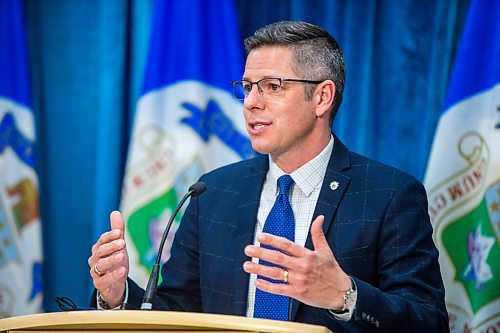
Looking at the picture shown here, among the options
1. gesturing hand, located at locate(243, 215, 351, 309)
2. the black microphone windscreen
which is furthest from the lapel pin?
gesturing hand, located at locate(243, 215, 351, 309)

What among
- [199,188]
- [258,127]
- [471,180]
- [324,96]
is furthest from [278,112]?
[471,180]

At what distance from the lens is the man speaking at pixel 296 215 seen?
2594 millimetres

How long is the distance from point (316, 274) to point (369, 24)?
225 cm

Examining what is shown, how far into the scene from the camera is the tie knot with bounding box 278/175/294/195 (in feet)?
9.40

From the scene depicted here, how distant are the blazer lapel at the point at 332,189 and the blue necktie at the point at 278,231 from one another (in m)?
0.05

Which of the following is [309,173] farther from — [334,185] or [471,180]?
[471,180]

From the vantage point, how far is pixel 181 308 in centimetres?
291

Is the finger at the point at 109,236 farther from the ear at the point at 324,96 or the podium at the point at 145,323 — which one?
the ear at the point at 324,96

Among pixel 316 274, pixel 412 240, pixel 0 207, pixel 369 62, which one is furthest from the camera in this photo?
pixel 0 207

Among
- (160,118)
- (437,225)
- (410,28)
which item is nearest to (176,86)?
(160,118)

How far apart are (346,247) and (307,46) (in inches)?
28.5

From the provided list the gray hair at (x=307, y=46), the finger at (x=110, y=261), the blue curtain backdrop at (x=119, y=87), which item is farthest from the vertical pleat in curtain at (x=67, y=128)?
the finger at (x=110, y=261)

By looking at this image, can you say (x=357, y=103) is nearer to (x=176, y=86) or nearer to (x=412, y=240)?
(x=176, y=86)

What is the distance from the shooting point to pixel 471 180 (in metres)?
3.55
